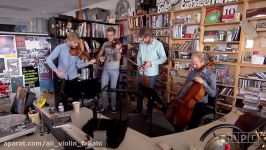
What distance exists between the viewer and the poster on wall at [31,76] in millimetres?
2119

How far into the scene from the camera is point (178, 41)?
3.50 metres

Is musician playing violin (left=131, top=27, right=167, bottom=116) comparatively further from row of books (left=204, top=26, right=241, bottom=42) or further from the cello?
the cello

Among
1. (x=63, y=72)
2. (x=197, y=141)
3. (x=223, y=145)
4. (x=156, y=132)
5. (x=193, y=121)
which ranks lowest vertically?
(x=156, y=132)

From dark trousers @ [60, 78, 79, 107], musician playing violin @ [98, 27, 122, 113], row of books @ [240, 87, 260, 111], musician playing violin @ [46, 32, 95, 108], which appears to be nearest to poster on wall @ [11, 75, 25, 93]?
musician playing violin @ [46, 32, 95, 108]

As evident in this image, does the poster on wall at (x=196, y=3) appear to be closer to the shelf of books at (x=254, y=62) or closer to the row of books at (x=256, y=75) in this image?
the shelf of books at (x=254, y=62)

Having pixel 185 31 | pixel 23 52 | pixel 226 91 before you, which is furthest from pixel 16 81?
pixel 226 91

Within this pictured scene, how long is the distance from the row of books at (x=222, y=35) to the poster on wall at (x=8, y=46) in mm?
2709

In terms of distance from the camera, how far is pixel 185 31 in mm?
3328

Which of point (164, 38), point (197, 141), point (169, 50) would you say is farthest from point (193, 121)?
point (164, 38)

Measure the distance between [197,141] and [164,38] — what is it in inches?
109

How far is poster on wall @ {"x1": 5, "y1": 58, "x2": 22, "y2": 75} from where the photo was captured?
1960 millimetres

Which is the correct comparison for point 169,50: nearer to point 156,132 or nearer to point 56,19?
point 156,132

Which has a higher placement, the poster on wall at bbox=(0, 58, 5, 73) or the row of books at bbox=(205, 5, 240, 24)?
the row of books at bbox=(205, 5, 240, 24)

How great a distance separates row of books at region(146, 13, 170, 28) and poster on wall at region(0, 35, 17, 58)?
2.49 meters
